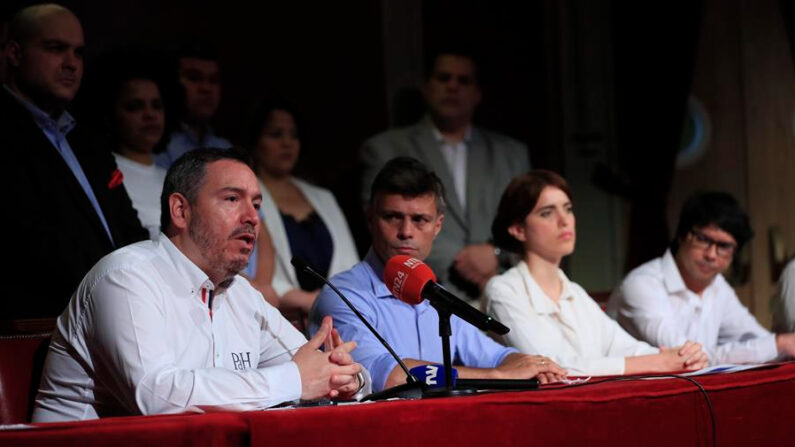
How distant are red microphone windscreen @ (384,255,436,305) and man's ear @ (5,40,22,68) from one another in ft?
5.25

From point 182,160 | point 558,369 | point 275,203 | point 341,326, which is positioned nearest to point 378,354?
point 341,326

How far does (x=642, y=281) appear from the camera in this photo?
156 inches

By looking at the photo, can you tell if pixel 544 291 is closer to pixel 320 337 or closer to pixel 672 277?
pixel 672 277

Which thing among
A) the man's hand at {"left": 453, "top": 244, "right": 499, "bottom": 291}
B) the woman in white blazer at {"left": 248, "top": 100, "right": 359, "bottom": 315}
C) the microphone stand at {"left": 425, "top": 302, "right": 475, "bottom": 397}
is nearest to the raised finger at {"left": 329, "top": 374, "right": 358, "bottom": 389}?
the microphone stand at {"left": 425, "top": 302, "right": 475, "bottom": 397}

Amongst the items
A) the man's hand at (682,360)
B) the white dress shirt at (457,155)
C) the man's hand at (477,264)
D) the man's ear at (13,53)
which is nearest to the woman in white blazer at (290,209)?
the man's hand at (477,264)

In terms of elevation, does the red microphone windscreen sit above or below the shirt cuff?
above

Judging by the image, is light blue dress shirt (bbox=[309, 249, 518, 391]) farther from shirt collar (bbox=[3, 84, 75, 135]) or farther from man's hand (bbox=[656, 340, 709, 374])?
shirt collar (bbox=[3, 84, 75, 135])

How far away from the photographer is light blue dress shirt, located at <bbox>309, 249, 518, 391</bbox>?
3053 millimetres

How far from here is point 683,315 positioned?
4.02 m

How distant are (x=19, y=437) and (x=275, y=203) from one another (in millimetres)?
2748

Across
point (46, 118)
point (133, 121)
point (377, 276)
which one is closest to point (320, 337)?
point (377, 276)

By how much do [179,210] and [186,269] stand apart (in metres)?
0.15

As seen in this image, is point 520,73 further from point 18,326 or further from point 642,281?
point 18,326

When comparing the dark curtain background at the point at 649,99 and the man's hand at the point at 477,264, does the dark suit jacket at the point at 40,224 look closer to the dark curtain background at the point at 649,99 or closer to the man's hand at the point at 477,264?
the man's hand at the point at 477,264
